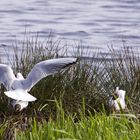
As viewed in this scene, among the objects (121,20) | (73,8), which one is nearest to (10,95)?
(121,20)

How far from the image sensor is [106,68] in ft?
33.8

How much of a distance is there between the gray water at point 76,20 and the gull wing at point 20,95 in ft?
21.6

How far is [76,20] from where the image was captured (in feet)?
68.9

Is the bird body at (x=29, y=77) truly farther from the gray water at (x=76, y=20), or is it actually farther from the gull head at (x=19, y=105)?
the gray water at (x=76, y=20)

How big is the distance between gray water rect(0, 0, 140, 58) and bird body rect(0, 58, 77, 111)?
627 cm

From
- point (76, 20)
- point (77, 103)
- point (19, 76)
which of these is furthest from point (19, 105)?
point (76, 20)

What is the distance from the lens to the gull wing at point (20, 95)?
332 inches

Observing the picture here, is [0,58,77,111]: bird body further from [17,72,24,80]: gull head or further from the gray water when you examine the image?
the gray water

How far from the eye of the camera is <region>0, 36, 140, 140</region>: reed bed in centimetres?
696

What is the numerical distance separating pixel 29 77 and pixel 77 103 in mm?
588

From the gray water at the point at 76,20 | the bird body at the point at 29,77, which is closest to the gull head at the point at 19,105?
the bird body at the point at 29,77

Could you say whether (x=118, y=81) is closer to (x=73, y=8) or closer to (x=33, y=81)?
(x=33, y=81)

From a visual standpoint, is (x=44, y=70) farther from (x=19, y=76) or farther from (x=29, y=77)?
(x=19, y=76)

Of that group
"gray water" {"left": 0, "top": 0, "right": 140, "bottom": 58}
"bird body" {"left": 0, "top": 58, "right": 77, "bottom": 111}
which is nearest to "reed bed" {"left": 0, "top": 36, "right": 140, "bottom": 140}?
"bird body" {"left": 0, "top": 58, "right": 77, "bottom": 111}
